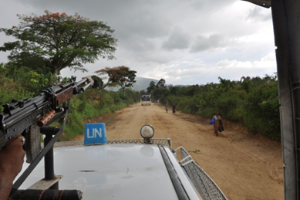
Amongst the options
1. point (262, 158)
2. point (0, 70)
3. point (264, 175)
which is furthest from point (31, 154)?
point (0, 70)

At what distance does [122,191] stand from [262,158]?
677 cm

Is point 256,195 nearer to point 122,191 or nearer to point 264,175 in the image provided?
point 264,175

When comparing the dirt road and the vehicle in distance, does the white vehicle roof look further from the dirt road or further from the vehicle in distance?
the dirt road

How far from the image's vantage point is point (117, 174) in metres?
1.73

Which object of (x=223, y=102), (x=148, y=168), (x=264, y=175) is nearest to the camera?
(x=148, y=168)

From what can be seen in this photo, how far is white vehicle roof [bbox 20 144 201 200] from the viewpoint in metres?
1.41

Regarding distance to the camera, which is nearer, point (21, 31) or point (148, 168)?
point (148, 168)

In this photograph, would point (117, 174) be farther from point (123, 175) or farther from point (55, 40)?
point (55, 40)

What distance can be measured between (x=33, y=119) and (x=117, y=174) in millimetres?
865

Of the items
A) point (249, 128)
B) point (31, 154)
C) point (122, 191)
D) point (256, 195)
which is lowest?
point (256, 195)

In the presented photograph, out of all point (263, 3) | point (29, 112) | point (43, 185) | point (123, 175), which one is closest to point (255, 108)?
point (263, 3)

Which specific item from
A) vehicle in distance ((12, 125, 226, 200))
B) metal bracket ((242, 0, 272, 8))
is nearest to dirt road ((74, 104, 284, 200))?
vehicle in distance ((12, 125, 226, 200))

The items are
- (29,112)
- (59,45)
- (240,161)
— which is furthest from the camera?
(59,45)

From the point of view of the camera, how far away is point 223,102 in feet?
42.3
